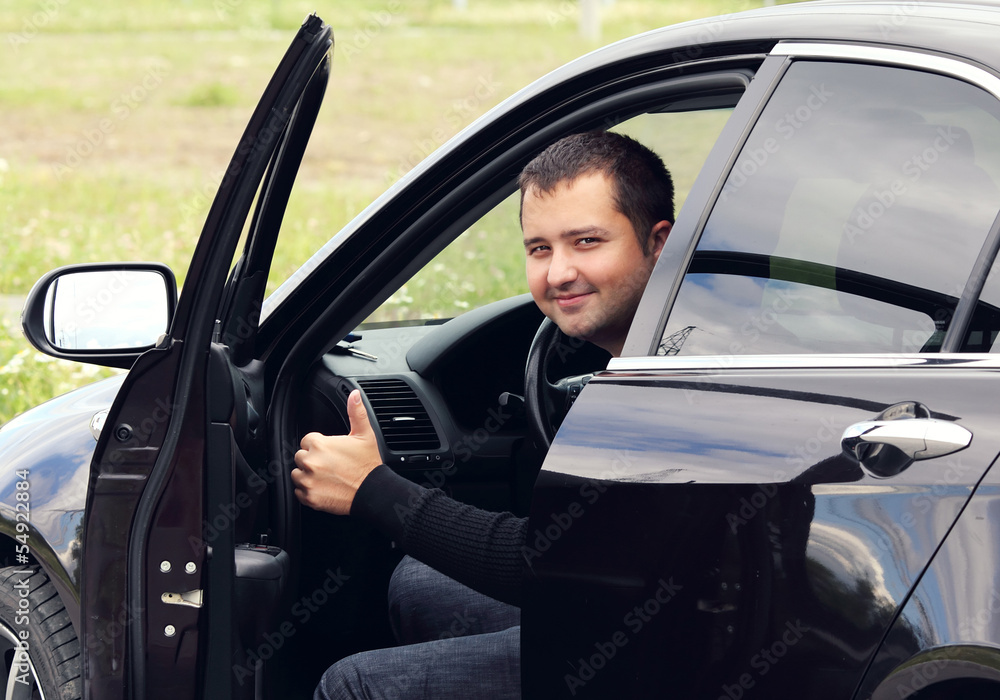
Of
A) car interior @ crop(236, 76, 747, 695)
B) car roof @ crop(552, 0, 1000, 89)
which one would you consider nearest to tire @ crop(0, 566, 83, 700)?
car interior @ crop(236, 76, 747, 695)

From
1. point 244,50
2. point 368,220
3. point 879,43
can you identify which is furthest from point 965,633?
point 244,50

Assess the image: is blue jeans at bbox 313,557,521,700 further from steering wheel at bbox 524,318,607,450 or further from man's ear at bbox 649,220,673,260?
man's ear at bbox 649,220,673,260

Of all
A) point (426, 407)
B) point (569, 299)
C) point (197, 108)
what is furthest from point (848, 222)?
point (197, 108)

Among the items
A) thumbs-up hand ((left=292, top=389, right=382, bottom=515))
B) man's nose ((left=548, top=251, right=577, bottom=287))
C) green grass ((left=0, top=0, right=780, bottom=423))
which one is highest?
green grass ((left=0, top=0, right=780, bottom=423))

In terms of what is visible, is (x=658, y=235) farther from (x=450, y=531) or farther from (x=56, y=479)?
(x=56, y=479)

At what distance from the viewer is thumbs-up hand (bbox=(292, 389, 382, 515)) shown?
6.36 ft

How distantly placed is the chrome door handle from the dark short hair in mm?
763

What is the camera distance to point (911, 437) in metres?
1.30

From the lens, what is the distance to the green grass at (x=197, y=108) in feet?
26.7

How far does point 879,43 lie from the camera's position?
1.56 metres

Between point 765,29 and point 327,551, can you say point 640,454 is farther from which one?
point 327,551

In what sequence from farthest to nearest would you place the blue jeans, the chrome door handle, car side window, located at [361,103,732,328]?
car side window, located at [361,103,732,328]
the blue jeans
the chrome door handle

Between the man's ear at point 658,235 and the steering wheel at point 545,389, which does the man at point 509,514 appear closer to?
the man's ear at point 658,235

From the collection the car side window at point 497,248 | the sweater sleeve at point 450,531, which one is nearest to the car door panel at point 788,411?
the sweater sleeve at point 450,531
